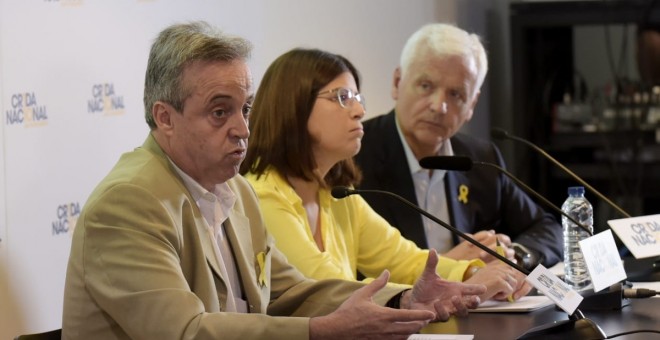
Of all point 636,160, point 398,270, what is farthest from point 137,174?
point 636,160

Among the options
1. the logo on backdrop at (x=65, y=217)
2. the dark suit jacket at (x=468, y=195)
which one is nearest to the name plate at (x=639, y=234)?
the dark suit jacket at (x=468, y=195)

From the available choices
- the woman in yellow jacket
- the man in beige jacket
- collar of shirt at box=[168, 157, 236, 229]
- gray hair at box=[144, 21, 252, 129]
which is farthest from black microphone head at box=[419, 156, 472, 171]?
gray hair at box=[144, 21, 252, 129]

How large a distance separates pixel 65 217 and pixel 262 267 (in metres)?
0.63

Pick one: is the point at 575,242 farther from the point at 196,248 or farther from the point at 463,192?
the point at 196,248

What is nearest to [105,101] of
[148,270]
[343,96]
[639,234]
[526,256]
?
[343,96]

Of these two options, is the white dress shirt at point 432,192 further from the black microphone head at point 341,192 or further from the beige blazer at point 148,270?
the beige blazer at point 148,270

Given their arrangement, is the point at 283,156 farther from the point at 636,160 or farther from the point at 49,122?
the point at 636,160

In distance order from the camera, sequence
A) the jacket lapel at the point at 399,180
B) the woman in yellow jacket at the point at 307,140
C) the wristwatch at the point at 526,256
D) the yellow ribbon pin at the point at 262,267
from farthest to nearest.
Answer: the jacket lapel at the point at 399,180 < the wristwatch at the point at 526,256 < the woman in yellow jacket at the point at 307,140 < the yellow ribbon pin at the point at 262,267

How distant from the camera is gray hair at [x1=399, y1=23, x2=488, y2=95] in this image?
13.0 ft

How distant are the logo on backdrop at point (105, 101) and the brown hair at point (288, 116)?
0.37m

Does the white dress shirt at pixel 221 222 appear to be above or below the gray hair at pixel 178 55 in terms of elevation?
below

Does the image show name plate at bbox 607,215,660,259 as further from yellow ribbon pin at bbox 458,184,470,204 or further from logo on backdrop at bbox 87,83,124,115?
logo on backdrop at bbox 87,83,124,115

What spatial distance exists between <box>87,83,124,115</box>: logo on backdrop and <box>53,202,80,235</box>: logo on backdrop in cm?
26

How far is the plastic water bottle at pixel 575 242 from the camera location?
294 centimetres
